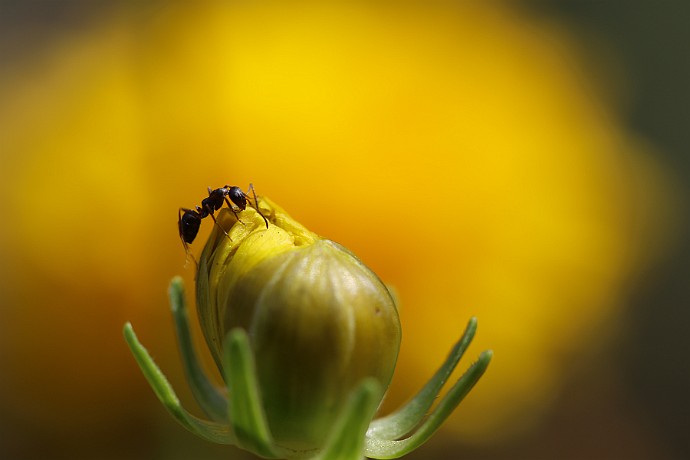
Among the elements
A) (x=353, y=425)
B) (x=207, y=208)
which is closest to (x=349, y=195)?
(x=207, y=208)

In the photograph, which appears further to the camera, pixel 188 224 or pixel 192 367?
pixel 188 224

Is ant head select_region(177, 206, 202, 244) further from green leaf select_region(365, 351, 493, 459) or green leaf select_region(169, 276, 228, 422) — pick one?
green leaf select_region(365, 351, 493, 459)

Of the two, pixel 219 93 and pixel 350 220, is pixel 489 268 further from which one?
pixel 219 93

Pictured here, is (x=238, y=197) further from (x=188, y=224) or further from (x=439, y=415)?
(x=439, y=415)

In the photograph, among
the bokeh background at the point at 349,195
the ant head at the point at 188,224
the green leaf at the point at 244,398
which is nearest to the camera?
the green leaf at the point at 244,398

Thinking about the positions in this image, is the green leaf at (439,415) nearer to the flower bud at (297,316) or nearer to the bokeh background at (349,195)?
the flower bud at (297,316)

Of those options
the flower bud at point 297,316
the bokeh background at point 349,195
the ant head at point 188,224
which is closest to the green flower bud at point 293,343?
the flower bud at point 297,316

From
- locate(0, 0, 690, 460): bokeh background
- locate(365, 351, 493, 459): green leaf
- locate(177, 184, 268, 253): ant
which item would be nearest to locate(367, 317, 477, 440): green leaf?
locate(365, 351, 493, 459): green leaf
